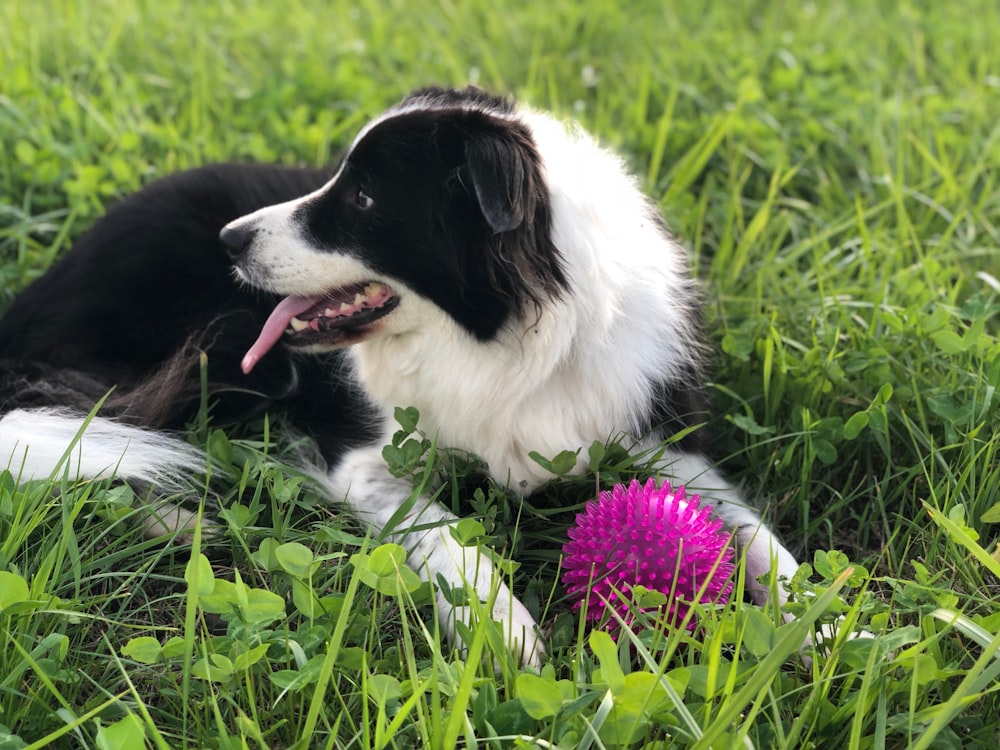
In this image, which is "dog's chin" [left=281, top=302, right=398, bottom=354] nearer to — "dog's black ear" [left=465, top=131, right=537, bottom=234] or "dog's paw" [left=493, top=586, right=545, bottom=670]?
"dog's black ear" [left=465, top=131, right=537, bottom=234]

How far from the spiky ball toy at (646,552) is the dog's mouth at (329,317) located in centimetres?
69

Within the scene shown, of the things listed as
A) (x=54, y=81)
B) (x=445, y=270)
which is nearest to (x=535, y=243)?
(x=445, y=270)

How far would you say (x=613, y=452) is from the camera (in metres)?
2.26

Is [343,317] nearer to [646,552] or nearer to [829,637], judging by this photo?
[646,552]

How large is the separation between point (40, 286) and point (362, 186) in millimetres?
1157

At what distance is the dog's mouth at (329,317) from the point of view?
2275 millimetres

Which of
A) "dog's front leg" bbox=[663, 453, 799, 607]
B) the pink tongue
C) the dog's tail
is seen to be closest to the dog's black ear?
the pink tongue

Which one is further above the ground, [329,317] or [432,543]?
[329,317]

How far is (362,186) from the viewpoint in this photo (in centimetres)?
225

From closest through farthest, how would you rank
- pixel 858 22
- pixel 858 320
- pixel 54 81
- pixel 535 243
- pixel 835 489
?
1. pixel 535 243
2. pixel 835 489
3. pixel 858 320
4. pixel 54 81
5. pixel 858 22

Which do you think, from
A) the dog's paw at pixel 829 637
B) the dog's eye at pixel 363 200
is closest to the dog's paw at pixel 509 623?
the dog's paw at pixel 829 637

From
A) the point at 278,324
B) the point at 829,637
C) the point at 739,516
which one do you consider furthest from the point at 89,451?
the point at 829,637

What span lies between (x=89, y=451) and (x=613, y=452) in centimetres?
114

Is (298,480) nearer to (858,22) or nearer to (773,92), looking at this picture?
(773,92)
